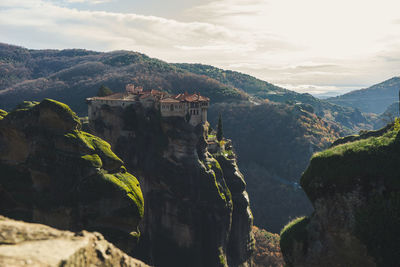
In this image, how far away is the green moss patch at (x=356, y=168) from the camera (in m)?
22.6

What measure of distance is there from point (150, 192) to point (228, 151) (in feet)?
100.0

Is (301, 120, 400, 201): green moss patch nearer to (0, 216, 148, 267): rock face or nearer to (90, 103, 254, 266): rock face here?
(0, 216, 148, 267): rock face

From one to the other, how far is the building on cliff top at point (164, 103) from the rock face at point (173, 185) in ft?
4.55

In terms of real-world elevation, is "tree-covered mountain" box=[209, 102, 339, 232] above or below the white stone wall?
below

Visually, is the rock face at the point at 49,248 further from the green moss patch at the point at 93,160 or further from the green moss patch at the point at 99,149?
the green moss patch at the point at 99,149

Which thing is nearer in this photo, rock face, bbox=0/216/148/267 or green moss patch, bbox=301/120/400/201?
rock face, bbox=0/216/148/267

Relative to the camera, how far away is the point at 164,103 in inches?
2751

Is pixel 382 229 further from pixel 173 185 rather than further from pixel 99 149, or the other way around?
pixel 173 185

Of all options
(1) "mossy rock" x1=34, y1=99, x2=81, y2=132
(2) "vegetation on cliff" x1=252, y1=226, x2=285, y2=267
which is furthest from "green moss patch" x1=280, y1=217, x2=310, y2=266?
(2) "vegetation on cliff" x1=252, y1=226, x2=285, y2=267

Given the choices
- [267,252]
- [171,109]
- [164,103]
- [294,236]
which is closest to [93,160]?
[164,103]

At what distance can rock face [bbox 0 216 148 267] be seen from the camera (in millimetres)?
10779

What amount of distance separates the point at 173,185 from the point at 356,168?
50508 millimetres

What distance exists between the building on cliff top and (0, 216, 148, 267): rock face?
2217 inches

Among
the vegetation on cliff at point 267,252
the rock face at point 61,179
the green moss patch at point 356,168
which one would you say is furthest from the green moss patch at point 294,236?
the vegetation on cliff at point 267,252
